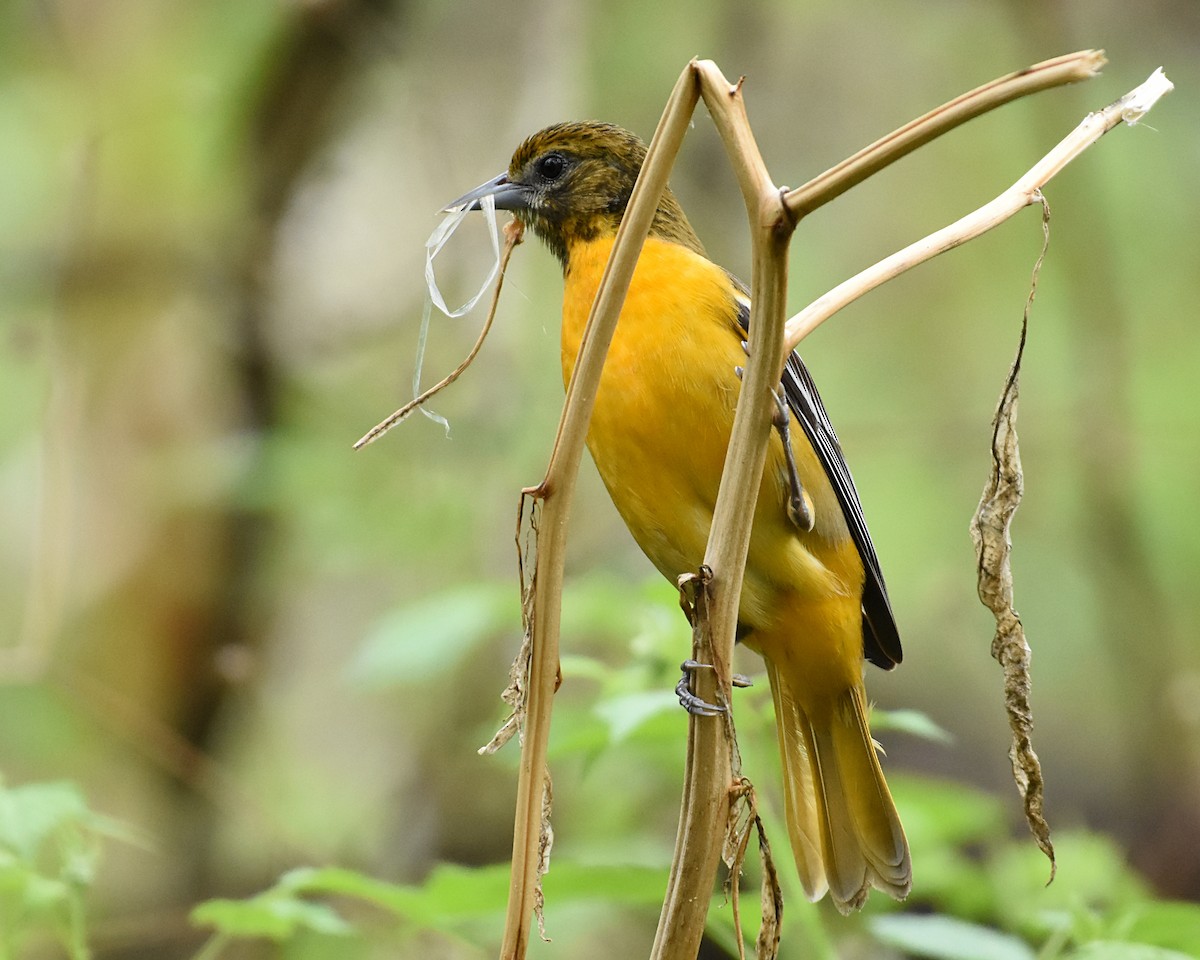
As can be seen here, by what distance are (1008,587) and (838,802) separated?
1.29 metres

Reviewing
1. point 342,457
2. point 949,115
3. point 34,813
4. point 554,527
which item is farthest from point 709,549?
point 342,457

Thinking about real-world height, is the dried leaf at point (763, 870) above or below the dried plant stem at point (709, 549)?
below

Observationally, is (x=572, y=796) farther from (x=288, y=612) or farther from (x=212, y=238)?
(x=212, y=238)

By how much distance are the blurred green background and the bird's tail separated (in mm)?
1183

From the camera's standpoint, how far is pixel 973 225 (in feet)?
3.74

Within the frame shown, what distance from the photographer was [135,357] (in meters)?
4.75

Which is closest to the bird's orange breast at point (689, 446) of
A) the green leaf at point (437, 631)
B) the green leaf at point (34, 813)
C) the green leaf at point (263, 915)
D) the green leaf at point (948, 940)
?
the green leaf at point (437, 631)

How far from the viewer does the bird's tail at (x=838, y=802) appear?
2.26 metres

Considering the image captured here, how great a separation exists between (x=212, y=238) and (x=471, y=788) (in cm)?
229

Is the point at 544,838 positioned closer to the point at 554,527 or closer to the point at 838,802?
the point at 554,527

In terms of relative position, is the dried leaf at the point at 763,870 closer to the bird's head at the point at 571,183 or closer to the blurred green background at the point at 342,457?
the bird's head at the point at 571,183

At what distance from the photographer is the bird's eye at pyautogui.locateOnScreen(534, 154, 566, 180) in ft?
9.50

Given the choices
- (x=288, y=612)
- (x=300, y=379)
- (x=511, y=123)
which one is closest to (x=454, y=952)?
(x=288, y=612)

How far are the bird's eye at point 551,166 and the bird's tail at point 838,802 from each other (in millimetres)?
1184
